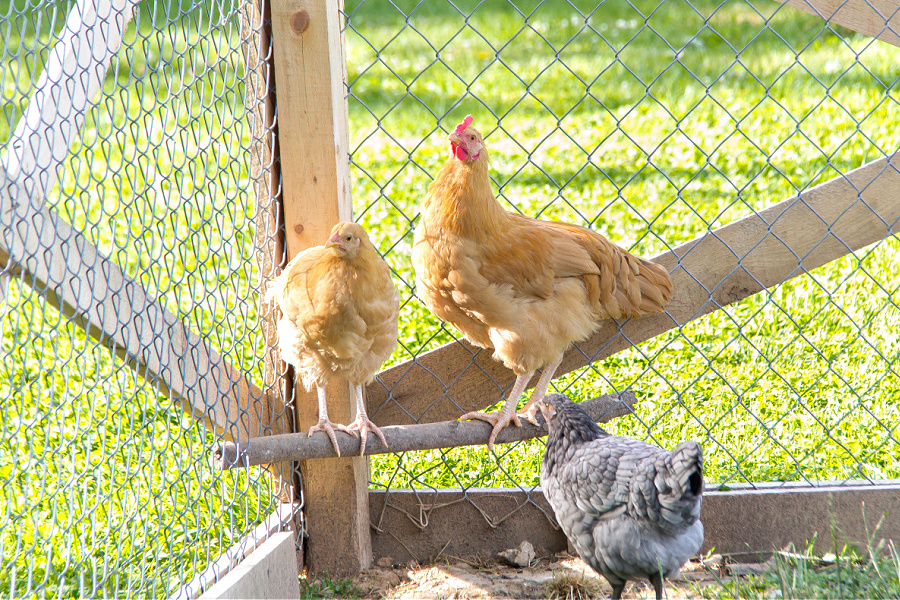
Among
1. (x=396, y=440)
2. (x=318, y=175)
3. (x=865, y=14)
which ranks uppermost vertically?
(x=865, y=14)

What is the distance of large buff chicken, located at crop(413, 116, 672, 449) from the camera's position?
7.32 feet

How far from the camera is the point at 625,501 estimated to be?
6.82 ft

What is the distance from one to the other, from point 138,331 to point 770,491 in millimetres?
2020

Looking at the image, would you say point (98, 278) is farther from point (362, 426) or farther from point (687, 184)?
point (687, 184)

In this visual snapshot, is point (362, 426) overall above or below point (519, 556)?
above

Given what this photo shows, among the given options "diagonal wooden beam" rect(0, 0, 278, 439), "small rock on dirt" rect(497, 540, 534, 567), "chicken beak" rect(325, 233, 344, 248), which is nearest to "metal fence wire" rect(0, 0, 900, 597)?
"diagonal wooden beam" rect(0, 0, 278, 439)

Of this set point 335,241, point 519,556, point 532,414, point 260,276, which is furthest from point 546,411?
point 260,276

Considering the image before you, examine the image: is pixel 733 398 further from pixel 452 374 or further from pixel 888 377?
pixel 452 374

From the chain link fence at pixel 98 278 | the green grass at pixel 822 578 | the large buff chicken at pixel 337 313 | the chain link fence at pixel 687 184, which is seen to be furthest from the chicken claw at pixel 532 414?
the chain link fence at pixel 98 278

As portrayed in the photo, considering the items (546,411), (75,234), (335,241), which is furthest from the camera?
(546,411)

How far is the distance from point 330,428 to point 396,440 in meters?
0.20

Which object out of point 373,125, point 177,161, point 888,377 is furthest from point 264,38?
point 373,125

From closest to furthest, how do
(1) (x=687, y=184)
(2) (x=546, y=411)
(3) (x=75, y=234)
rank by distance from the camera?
1. (3) (x=75, y=234)
2. (2) (x=546, y=411)
3. (1) (x=687, y=184)

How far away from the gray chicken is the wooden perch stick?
0.45ft
